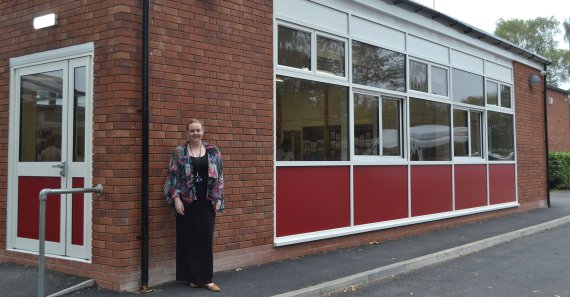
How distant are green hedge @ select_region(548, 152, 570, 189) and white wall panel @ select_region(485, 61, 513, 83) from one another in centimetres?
933

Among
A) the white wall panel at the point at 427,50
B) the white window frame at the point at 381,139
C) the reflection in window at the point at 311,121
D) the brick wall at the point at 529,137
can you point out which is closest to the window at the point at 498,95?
the brick wall at the point at 529,137

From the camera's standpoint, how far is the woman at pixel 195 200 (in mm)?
5195

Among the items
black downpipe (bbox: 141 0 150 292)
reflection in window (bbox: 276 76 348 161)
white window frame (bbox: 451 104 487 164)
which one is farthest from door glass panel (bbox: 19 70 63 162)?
white window frame (bbox: 451 104 487 164)

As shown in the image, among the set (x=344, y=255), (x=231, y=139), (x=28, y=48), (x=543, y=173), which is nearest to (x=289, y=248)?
(x=344, y=255)

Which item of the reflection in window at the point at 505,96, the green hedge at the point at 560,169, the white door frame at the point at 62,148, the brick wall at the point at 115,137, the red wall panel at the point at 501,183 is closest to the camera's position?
the brick wall at the point at 115,137

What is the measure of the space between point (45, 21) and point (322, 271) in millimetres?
4254

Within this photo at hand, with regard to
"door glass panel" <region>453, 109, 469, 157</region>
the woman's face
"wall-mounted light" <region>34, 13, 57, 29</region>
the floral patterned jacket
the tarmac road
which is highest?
"wall-mounted light" <region>34, 13, 57, 29</region>

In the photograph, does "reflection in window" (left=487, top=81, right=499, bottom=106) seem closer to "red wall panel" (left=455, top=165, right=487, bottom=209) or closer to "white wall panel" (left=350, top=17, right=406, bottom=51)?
"red wall panel" (left=455, top=165, right=487, bottom=209)

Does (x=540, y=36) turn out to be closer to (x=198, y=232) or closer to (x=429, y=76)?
(x=429, y=76)

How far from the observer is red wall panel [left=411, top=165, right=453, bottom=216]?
9297 millimetres

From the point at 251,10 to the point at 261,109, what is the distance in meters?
1.23

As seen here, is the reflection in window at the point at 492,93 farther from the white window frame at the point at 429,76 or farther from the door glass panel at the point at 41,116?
the door glass panel at the point at 41,116

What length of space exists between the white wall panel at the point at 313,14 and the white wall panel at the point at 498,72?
213 inches

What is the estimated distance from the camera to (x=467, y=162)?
10.9m
